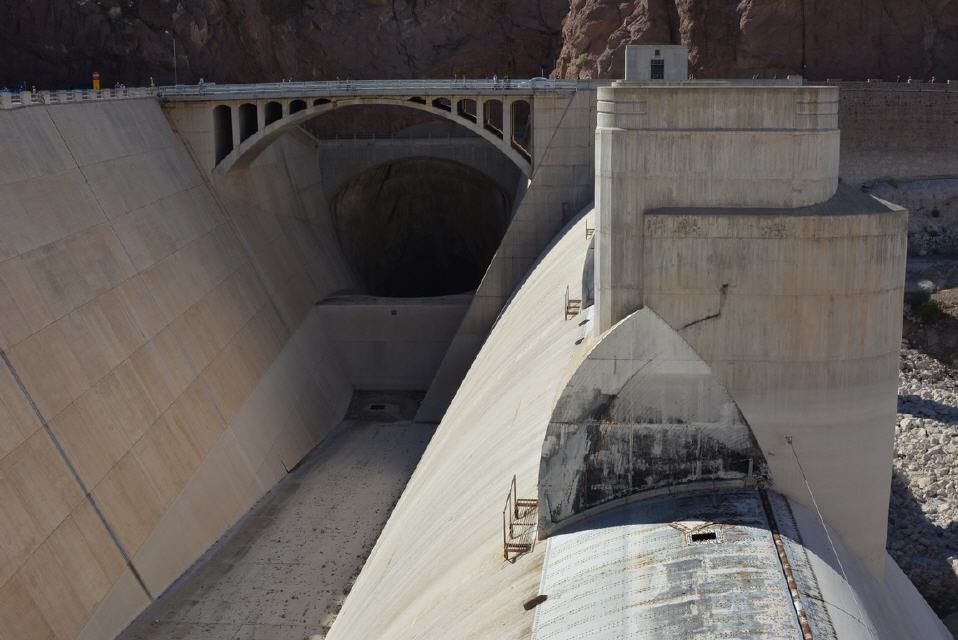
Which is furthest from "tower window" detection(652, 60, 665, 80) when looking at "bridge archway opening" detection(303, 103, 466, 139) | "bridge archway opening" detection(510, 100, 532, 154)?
"bridge archway opening" detection(303, 103, 466, 139)

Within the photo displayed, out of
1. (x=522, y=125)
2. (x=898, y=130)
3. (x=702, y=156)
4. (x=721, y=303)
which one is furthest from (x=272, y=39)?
(x=721, y=303)

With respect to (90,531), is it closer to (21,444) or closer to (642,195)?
(21,444)

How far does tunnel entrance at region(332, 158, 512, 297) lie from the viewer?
165 feet

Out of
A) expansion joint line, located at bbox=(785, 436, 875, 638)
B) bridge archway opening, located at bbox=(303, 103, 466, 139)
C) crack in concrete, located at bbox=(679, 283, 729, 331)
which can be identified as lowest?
bridge archway opening, located at bbox=(303, 103, 466, 139)

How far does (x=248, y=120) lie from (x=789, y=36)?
23000 millimetres

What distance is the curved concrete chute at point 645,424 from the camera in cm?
1636

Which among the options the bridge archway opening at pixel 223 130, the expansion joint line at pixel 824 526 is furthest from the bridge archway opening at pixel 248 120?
the expansion joint line at pixel 824 526

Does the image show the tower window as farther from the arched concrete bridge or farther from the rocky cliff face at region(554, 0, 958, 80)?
the rocky cliff face at region(554, 0, 958, 80)

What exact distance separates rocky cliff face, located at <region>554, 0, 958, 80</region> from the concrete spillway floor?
73.2ft

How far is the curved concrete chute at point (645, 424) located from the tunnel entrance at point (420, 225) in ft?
106

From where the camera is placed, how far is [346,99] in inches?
1554

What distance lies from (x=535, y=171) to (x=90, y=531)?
19.4 m

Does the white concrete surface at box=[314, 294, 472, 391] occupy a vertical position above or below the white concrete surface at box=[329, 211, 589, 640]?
below

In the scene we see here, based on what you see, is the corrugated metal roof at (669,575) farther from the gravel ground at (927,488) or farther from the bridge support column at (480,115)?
the bridge support column at (480,115)
